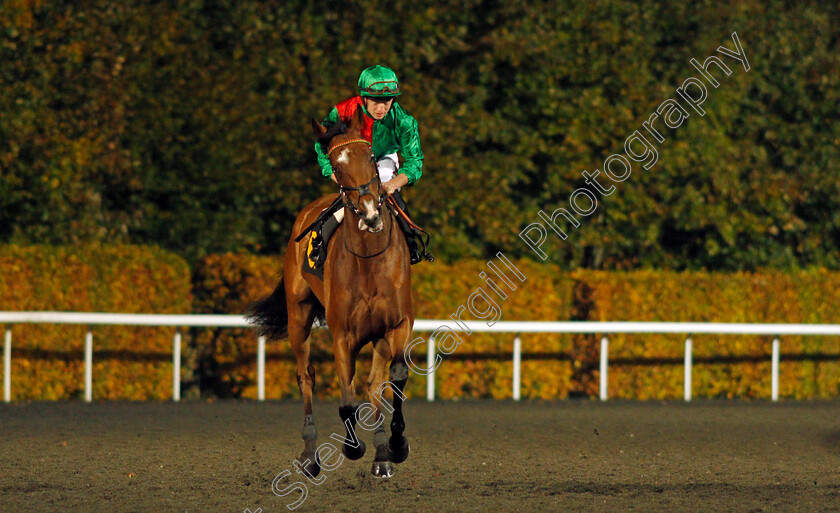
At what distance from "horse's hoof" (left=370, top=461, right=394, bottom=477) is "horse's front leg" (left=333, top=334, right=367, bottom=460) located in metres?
0.15

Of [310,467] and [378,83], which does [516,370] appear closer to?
[310,467]

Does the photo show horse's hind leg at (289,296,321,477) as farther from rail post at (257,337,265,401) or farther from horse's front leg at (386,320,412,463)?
rail post at (257,337,265,401)

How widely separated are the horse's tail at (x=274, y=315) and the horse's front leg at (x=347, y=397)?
2.13 metres

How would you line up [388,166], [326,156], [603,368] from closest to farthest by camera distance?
1. [326,156]
2. [388,166]
3. [603,368]

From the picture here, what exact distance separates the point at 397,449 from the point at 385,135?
1.86 m

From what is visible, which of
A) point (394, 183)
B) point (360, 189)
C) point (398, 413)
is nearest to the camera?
point (360, 189)

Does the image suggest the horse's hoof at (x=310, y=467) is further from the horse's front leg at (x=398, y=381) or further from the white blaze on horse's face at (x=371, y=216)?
the white blaze on horse's face at (x=371, y=216)

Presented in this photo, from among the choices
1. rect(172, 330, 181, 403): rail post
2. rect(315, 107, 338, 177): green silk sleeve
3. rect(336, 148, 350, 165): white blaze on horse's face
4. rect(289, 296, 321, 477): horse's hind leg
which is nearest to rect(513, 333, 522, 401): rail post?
rect(172, 330, 181, 403): rail post

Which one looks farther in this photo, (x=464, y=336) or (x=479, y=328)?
(x=464, y=336)

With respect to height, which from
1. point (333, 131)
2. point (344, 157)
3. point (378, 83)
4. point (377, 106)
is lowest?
point (344, 157)

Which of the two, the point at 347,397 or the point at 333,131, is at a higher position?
the point at 333,131

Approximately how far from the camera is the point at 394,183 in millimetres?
6812

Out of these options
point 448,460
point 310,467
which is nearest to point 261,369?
point 448,460

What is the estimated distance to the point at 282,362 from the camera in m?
13.2
